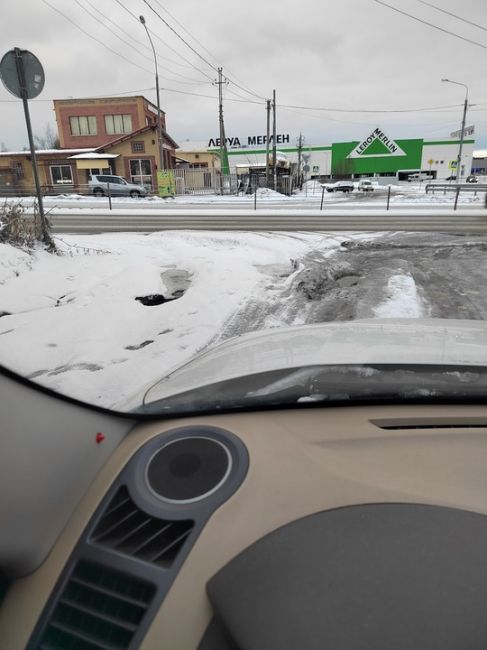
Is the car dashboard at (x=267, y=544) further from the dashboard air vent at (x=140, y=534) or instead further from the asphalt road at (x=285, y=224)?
the asphalt road at (x=285, y=224)

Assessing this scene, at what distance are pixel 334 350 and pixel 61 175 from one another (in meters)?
45.0

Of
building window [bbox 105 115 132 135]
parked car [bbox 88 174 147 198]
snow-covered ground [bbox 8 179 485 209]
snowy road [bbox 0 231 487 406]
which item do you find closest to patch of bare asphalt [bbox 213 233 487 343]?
snowy road [bbox 0 231 487 406]

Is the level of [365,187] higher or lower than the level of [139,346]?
higher

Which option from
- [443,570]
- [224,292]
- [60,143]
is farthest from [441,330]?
[60,143]

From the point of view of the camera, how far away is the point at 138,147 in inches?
1633

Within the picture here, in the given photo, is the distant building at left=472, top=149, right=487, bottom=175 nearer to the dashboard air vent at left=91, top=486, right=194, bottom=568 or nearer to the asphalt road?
the asphalt road

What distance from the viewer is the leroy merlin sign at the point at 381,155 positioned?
209 ft

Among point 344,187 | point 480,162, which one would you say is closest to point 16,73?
point 344,187

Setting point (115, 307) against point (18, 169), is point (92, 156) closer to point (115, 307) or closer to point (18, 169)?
point (18, 169)

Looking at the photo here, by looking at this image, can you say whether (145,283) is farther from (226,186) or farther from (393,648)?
(226,186)

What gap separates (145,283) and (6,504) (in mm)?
5791

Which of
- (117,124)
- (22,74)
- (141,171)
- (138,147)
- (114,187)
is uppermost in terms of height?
(117,124)

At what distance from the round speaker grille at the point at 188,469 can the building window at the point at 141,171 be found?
43.1 metres

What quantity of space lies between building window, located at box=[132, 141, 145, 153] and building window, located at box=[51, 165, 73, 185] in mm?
6104
